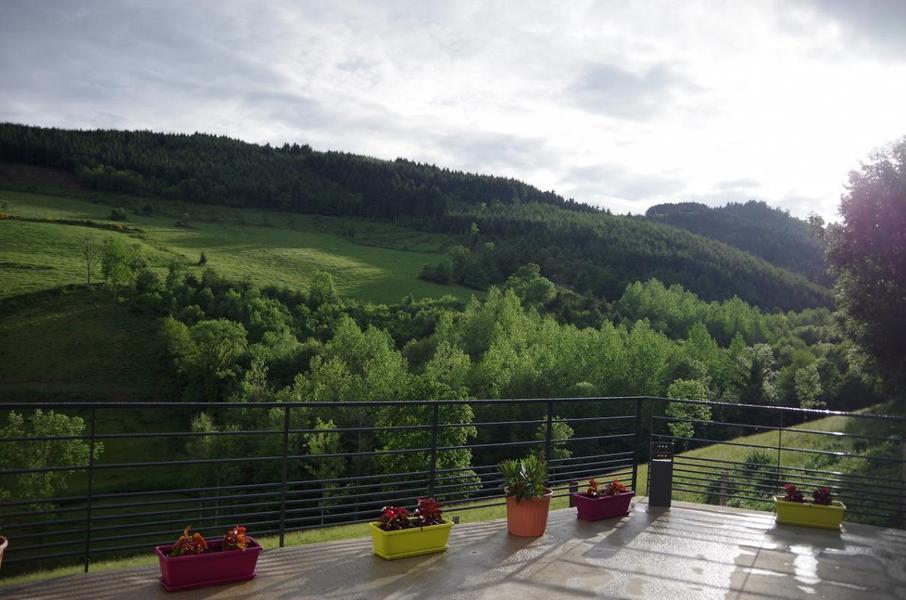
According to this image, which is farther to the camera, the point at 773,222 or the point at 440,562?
the point at 773,222

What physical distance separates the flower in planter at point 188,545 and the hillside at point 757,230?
96058 millimetres

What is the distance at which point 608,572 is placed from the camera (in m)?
5.22

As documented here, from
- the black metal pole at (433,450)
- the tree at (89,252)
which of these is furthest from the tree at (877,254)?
the tree at (89,252)

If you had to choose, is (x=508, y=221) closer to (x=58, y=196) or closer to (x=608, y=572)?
(x=58, y=196)

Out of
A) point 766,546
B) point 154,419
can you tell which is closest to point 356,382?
point 154,419

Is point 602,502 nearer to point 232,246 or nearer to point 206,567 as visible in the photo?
point 206,567

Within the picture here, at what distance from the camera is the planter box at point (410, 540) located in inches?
211

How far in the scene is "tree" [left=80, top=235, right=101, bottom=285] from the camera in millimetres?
59347

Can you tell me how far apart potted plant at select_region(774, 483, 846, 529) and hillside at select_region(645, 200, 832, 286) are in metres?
91.0

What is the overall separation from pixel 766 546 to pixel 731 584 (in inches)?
54.4

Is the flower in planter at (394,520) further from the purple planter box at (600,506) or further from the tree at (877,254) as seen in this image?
the tree at (877,254)

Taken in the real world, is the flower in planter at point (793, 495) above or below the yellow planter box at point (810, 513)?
above

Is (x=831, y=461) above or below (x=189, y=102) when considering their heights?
below

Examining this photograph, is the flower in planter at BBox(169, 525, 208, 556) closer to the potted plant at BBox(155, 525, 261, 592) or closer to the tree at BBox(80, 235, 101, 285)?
the potted plant at BBox(155, 525, 261, 592)
